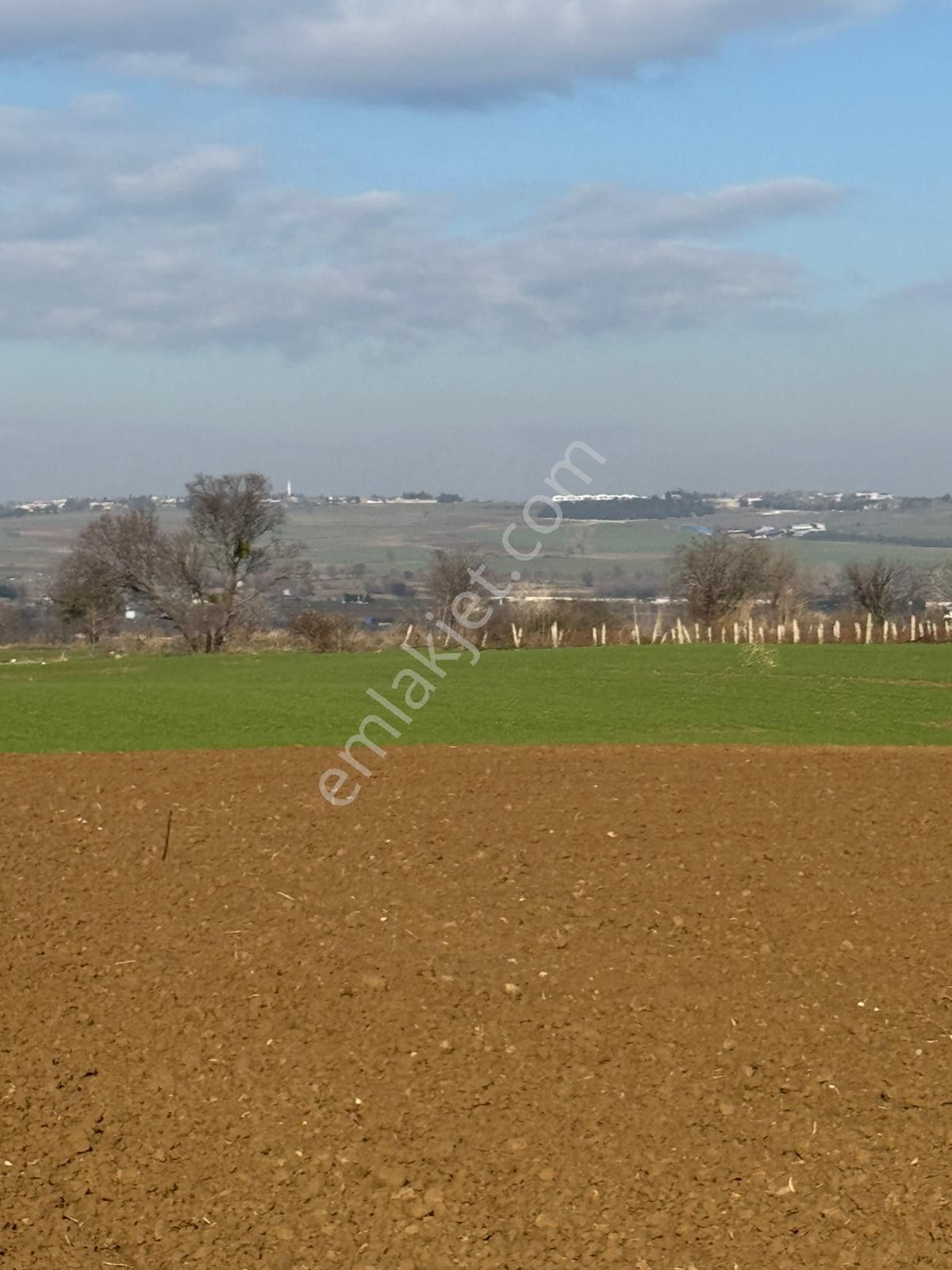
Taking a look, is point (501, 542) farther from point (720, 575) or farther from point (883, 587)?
point (883, 587)

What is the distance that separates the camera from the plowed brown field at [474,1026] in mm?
8070

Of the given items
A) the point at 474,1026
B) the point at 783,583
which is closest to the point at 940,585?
the point at 783,583

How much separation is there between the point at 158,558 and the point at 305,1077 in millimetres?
65725

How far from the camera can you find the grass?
2295 centimetres

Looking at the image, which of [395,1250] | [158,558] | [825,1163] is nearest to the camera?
[395,1250]

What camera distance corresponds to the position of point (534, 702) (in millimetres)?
28250

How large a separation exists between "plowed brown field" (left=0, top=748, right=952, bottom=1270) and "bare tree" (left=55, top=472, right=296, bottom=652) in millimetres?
57737

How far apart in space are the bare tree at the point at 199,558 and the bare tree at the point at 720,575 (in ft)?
68.4

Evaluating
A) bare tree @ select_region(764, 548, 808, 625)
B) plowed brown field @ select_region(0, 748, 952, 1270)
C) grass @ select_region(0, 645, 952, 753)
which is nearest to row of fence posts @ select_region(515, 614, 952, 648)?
grass @ select_region(0, 645, 952, 753)

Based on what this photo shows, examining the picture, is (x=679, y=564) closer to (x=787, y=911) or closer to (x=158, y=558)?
(x=158, y=558)

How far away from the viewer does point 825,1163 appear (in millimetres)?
8586

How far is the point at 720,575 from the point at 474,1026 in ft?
220

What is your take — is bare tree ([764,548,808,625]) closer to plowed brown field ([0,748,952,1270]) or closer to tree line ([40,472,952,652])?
tree line ([40,472,952,652])

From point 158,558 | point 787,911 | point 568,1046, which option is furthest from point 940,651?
point 158,558
